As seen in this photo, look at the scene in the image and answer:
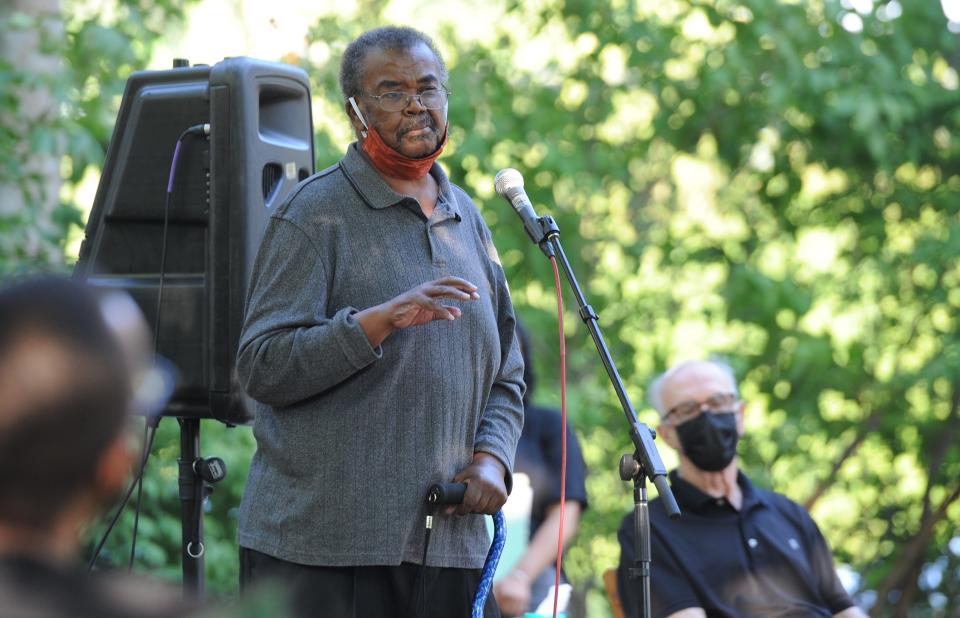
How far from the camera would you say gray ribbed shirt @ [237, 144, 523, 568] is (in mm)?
2500

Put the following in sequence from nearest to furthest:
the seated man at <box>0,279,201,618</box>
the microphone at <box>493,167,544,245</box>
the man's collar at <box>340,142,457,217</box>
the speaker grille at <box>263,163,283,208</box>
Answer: the seated man at <box>0,279,201,618</box>
the man's collar at <box>340,142,457,217</box>
the microphone at <box>493,167,544,245</box>
the speaker grille at <box>263,163,283,208</box>

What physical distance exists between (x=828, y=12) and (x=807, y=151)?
76 centimetres

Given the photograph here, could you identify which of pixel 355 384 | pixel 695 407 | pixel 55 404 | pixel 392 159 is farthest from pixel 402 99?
pixel 695 407

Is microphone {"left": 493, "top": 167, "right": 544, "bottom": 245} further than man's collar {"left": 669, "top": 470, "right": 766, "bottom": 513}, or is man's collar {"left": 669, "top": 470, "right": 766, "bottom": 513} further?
man's collar {"left": 669, "top": 470, "right": 766, "bottom": 513}

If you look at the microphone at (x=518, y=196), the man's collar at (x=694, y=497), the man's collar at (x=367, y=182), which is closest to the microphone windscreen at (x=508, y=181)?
the microphone at (x=518, y=196)

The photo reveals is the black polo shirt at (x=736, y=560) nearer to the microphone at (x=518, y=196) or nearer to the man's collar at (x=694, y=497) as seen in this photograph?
the man's collar at (x=694, y=497)

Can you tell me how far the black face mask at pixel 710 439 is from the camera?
4125mm

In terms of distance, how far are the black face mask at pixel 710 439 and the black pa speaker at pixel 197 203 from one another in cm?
154

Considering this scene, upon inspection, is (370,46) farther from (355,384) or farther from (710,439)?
(710,439)

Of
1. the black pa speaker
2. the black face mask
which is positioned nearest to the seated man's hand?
the black pa speaker

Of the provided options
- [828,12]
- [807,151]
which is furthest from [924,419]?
[828,12]

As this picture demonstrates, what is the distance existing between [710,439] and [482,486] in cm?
172

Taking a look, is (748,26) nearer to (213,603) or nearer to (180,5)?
(180,5)

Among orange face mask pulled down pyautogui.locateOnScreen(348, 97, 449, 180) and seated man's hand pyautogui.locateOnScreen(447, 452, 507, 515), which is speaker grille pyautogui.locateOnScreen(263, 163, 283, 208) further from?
seated man's hand pyautogui.locateOnScreen(447, 452, 507, 515)
